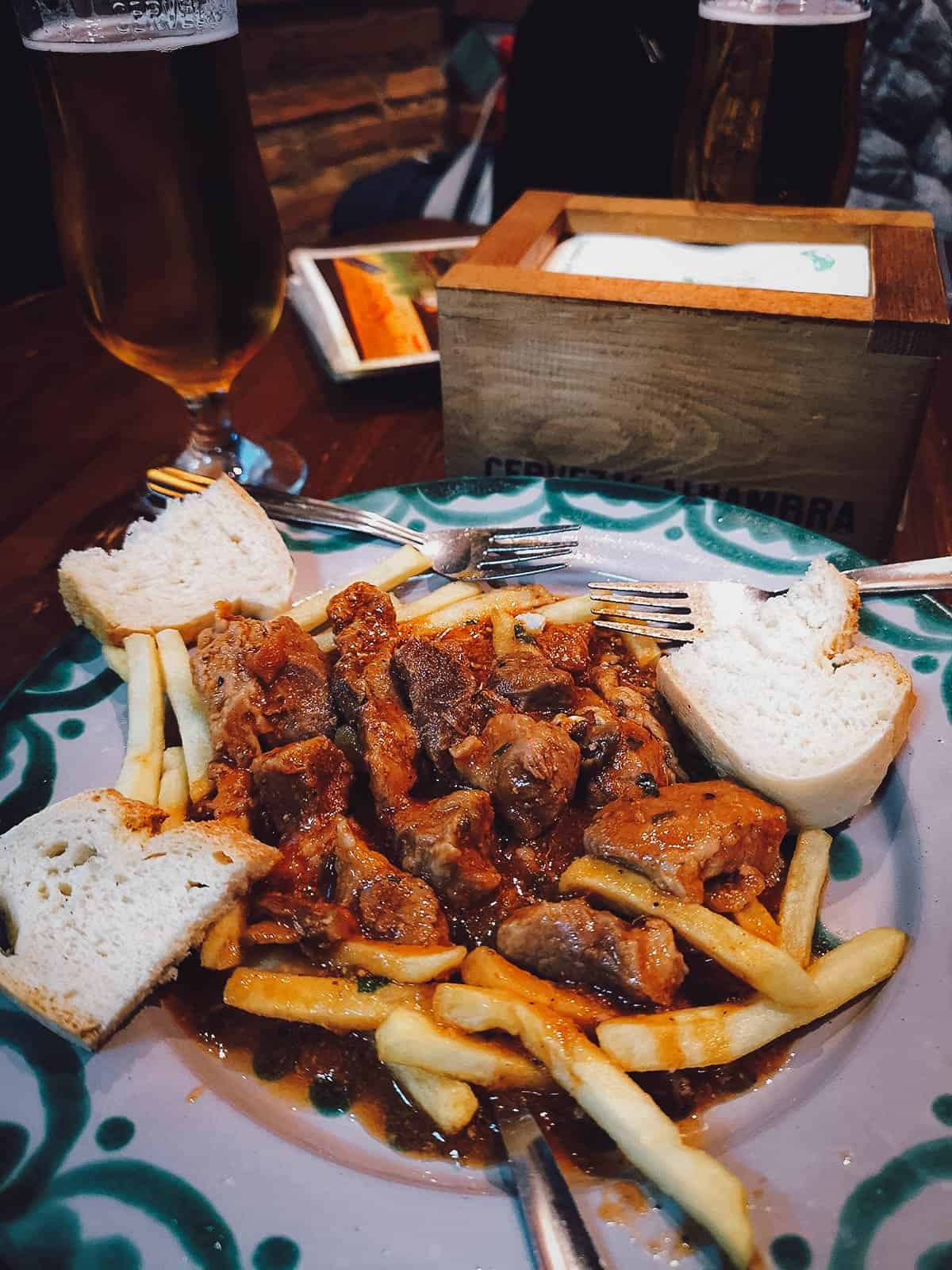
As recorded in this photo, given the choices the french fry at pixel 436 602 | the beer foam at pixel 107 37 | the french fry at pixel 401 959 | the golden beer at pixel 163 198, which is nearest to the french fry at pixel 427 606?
the french fry at pixel 436 602

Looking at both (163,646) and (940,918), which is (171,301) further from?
(940,918)

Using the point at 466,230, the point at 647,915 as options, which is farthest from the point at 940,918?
the point at 466,230

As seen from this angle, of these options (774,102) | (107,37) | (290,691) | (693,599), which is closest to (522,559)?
(693,599)

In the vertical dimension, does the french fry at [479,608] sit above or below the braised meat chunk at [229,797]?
above

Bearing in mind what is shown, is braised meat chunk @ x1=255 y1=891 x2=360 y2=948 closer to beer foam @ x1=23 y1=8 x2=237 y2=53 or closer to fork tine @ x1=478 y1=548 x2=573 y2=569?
fork tine @ x1=478 y1=548 x2=573 y2=569

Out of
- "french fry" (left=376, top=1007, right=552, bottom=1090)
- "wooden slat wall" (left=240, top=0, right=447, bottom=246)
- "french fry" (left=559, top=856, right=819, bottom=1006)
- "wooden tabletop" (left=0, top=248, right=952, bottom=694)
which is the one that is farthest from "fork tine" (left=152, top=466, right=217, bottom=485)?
"wooden slat wall" (left=240, top=0, right=447, bottom=246)

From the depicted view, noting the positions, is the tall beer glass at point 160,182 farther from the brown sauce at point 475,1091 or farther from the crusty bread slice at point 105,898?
the brown sauce at point 475,1091
